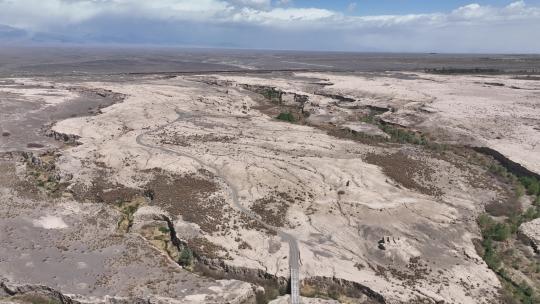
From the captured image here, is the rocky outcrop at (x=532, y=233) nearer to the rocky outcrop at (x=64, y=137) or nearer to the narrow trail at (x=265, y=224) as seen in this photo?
the narrow trail at (x=265, y=224)

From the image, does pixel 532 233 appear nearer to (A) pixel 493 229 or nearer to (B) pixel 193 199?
(A) pixel 493 229

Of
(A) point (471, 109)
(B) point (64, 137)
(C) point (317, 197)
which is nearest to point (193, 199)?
(C) point (317, 197)

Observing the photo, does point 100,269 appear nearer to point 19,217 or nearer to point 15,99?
point 19,217

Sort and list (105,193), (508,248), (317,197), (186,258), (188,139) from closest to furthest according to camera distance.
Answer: (186,258), (508,248), (317,197), (105,193), (188,139)

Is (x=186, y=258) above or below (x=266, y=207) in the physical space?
below

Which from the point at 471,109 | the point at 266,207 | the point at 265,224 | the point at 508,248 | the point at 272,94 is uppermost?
the point at 272,94

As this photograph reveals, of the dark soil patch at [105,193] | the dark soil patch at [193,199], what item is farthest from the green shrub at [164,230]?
the dark soil patch at [105,193]

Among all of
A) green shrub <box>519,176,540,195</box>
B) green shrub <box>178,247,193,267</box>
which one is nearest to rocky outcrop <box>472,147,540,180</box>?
green shrub <box>519,176,540,195</box>

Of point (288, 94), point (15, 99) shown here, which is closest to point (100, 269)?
point (15, 99)
